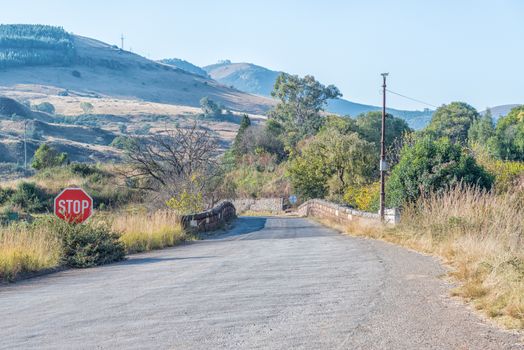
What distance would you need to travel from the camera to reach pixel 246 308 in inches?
365

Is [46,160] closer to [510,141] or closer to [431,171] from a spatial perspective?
[510,141]

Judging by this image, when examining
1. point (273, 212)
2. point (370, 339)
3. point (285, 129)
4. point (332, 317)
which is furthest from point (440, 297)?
point (285, 129)

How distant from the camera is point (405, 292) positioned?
1068cm

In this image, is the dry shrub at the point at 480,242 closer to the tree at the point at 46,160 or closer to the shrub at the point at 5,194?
the shrub at the point at 5,194

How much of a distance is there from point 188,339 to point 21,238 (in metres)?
8.40

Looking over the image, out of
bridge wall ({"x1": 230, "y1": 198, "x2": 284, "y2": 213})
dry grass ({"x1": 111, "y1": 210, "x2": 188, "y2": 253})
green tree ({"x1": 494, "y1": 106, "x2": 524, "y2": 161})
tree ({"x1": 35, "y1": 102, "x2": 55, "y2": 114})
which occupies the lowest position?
bridge wall ({"x1": 230, "y1": 198, "x2": 284, "y2": 213})

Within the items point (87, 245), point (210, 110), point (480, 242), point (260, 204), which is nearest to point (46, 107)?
point (210, 110)

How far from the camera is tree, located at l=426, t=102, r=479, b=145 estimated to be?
3649 inches

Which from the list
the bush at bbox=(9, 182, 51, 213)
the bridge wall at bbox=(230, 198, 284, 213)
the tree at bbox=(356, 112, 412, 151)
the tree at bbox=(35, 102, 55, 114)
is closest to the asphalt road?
the bush at bbox=(9, 182, 51, 213)

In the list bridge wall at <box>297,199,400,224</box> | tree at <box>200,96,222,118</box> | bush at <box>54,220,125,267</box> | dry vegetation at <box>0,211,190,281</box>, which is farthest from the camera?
tree at <box>200,96,222,118</box>

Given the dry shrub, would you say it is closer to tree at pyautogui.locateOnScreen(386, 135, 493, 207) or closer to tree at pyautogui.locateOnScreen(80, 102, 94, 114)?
tree at pyautogui.locateOnScreen(386, 135, 493, 207)

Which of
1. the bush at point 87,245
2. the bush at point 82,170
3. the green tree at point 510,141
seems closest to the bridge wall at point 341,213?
the bush at point 87,245

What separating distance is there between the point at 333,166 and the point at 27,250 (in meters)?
41.2

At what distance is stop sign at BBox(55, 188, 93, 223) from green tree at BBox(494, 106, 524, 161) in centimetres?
5133
